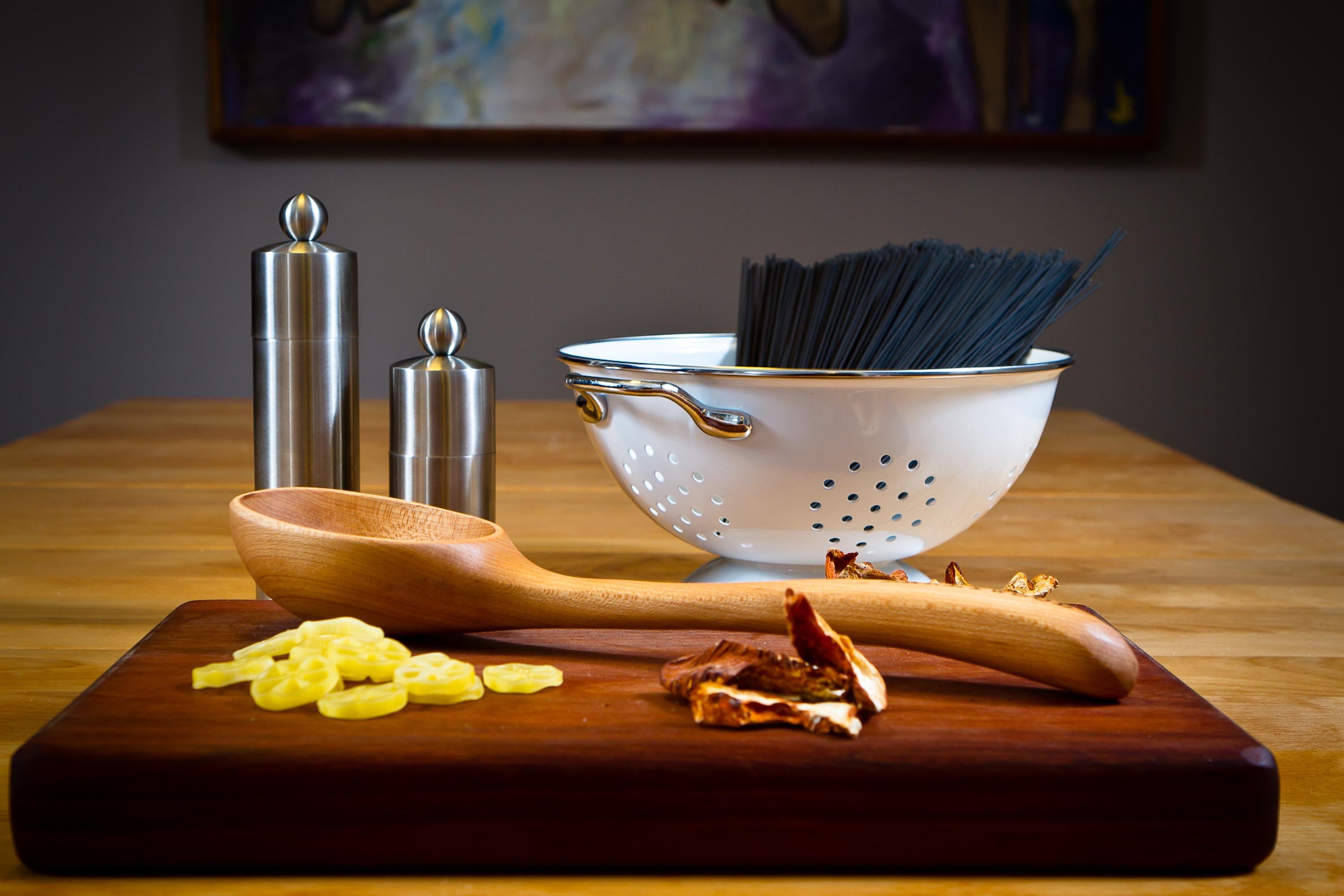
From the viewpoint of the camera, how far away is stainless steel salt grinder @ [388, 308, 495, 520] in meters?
0.64

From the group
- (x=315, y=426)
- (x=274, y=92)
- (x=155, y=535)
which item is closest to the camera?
(x=315, y=426)

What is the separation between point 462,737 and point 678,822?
82mm

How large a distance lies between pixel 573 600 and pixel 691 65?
2.16 metres

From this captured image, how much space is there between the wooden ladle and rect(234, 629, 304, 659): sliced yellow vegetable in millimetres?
31

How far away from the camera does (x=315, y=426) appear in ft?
2.18

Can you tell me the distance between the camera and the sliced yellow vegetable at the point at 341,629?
0.49 meters

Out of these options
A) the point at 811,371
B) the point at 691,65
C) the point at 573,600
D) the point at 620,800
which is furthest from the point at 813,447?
the point at 691,65

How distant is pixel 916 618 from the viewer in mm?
494

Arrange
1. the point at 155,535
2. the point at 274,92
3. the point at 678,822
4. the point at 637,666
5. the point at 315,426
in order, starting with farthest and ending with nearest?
the point at 274,92
the point at 155,535
the point at 315,426
the point at 637,666
the point at 678,822

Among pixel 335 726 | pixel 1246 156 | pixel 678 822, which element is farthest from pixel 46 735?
pixel 1246 156

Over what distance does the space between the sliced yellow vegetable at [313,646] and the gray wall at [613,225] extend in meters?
2.18

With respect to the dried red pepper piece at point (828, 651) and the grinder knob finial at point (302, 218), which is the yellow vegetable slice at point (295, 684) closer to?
the dried red pepper piece at point (828, 651)

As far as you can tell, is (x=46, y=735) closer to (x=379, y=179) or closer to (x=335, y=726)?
(x=335, y=726)

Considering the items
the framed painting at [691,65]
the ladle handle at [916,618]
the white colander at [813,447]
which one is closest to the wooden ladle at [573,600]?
the ladle handle at [916,618]
